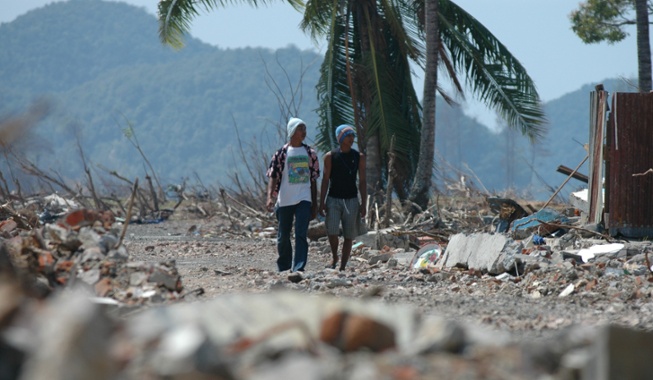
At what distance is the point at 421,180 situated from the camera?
1786cm

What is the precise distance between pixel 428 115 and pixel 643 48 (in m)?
4.95

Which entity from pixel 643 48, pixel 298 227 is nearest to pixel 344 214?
pixel 298 227

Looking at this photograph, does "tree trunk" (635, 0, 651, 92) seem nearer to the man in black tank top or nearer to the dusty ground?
the dusty ground

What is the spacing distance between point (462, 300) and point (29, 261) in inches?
125

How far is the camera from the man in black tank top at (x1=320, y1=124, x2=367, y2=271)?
1002cm

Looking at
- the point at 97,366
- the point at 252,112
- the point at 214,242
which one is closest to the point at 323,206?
the point at 214,242

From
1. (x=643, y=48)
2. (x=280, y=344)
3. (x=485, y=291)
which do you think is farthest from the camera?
(x=643, y=48)

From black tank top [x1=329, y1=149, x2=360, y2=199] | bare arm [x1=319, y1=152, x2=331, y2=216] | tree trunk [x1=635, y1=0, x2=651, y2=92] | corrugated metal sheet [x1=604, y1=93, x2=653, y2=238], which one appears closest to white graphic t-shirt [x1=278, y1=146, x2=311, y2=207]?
bare arm [x1=319, y1=152, x2=331, y2=216]

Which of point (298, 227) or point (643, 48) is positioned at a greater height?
point (643, 48)

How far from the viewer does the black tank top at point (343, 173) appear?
395 inches

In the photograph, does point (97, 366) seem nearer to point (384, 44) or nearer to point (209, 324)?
point (209, 324)

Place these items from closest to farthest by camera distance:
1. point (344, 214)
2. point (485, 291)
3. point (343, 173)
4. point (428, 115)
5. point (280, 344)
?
point (280, 344)
point (485, 291)
point (343, 173)
point (344, 214)
point (428, 115)

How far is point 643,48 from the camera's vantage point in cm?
1978

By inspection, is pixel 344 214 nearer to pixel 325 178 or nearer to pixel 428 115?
pixel 325 178
